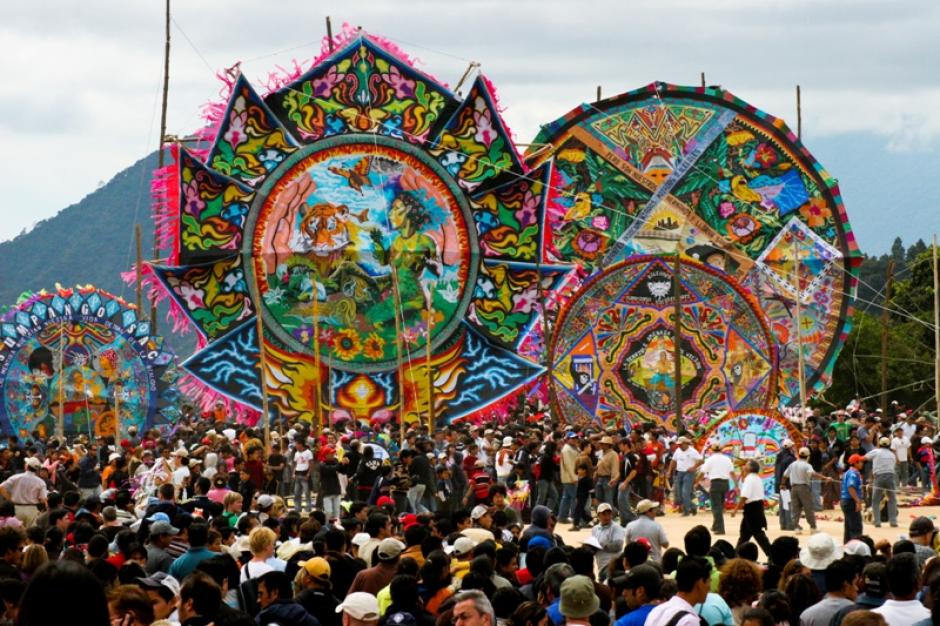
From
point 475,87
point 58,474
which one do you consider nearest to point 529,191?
point 475,87

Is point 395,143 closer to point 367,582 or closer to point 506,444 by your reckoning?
point 506,444

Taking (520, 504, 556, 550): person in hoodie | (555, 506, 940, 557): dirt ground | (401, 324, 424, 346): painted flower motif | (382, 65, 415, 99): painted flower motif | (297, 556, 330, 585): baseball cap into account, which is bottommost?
(555, 506, 940, 557): dirt ground

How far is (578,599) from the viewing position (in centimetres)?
1005

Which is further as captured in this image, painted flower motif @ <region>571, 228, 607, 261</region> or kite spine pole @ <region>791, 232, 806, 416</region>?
painted flower motif @ <region>571, 228, 607, 261</region>

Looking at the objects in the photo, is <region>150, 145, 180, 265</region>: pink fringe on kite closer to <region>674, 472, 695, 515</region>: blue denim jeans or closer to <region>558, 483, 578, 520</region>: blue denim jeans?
<region>558, 483, 578, 520</region>: blue denim jeans

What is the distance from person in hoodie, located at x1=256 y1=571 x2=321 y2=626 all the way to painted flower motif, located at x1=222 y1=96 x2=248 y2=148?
29.2 m

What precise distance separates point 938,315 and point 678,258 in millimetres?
5935

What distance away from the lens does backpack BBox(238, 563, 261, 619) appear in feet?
40.0

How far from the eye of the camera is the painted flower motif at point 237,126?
131 feet

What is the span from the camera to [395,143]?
40.4m

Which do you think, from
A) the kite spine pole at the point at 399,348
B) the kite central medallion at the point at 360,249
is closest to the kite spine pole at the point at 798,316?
the kite central medallion at the point at 360,249

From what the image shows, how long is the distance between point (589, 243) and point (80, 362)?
1481 centimetres

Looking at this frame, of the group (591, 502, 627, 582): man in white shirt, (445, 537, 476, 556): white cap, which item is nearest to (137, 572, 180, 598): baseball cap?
(445, 537, 476, 556): white cap

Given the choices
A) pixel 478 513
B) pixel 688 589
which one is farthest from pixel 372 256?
pixel 688 589
